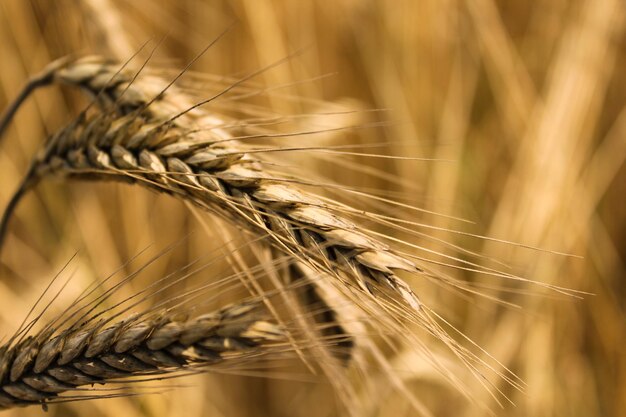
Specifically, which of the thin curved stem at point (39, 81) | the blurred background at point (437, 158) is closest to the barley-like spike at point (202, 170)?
the thin curved stem at point (39, 81)

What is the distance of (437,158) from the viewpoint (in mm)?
1638

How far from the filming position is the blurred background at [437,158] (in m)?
1.66

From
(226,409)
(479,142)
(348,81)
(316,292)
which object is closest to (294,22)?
(348,81)

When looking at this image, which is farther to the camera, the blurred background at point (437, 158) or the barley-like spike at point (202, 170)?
the blurred background at point (437, 158)

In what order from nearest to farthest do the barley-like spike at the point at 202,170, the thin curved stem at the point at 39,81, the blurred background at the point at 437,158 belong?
the barley-like spike at the point at 202,170, the thin curved stem at the point at 39,81, the blurred background at the point at 437,158

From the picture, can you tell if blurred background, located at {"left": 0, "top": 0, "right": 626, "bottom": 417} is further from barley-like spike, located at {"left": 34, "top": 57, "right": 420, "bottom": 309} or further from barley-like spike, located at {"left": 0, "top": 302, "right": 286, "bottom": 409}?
barley-like spike, located at {"left": 0, "top": 302, "right": 286, "bottom": 409}

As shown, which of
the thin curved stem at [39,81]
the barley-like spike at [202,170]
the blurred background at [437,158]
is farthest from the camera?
the blurred background at [437,158]

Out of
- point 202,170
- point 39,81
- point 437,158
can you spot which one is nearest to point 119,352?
point 202,170

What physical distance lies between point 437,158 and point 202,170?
3.13ft

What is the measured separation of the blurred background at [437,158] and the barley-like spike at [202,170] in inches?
27.4

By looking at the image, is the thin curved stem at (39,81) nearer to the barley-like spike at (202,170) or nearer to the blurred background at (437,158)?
the barley-like spike at (202,170)

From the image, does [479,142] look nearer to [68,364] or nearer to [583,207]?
[583,207]

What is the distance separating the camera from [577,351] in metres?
1.80

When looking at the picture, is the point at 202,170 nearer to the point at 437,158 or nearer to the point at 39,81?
the point at 39,81
